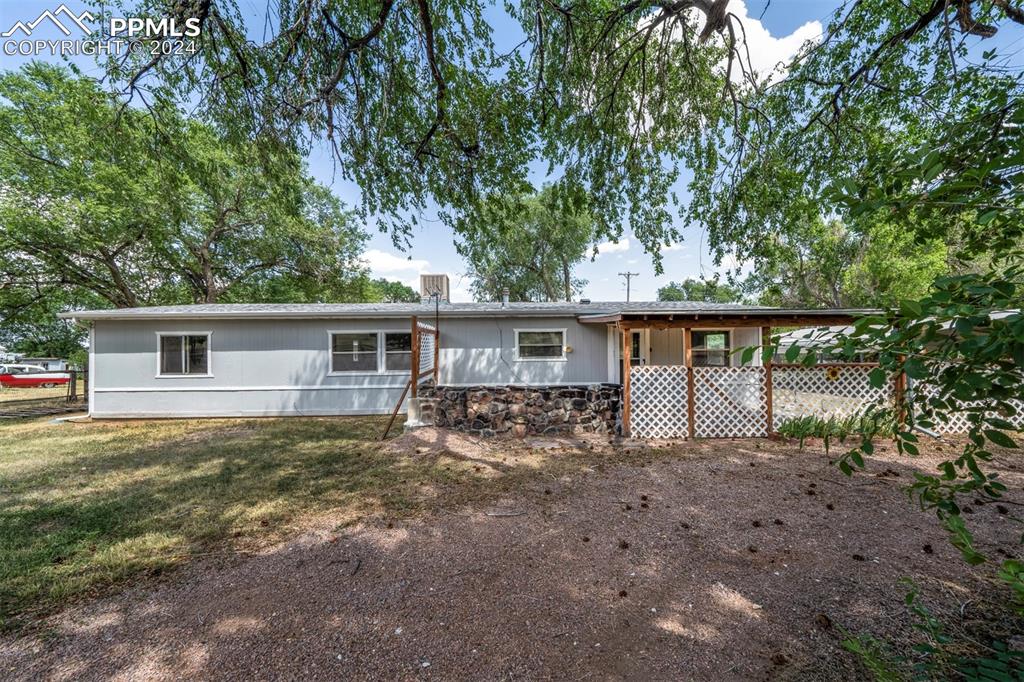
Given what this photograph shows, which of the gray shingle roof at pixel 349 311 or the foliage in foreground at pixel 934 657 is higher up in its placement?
the gray shingle roof at pixel 349 311

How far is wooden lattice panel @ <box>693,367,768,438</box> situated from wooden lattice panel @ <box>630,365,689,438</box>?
0.80 feet

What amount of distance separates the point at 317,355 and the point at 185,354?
303cm

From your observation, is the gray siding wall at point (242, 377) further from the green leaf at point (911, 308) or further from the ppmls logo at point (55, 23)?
the green leaf at point (911, 308)

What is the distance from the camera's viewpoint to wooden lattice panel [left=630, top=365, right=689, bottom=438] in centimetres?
668

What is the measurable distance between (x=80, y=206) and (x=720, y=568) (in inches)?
674

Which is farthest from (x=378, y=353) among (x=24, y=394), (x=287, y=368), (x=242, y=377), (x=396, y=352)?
(x=24, y=394)

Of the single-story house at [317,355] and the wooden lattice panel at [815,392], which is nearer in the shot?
the wooden lattice panel at [815,392]

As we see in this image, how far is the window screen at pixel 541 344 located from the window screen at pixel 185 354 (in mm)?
7420

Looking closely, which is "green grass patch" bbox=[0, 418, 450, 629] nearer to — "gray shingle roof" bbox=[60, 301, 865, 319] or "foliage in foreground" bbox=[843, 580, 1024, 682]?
"gray shingle roof" bbox=[60, 301, 865, 319]

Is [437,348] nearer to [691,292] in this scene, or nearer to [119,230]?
[119,230]

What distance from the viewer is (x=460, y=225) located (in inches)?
208

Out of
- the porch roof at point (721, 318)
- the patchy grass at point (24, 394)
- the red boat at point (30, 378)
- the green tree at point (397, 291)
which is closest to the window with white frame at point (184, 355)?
the porch roof at point (721, 318)

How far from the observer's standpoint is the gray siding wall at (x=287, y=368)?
9.01m

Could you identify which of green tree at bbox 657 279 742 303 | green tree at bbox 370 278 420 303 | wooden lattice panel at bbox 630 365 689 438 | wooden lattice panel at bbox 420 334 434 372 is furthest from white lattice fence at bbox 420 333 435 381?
green tree at bbox 370 278 420 303
